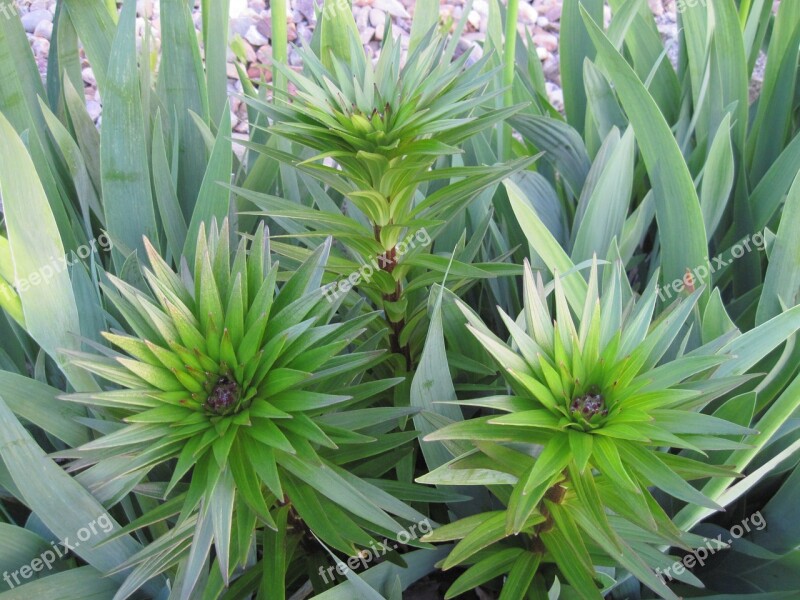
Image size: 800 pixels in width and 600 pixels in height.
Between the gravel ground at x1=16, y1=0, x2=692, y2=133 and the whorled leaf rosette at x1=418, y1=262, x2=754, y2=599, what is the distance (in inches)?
65.2

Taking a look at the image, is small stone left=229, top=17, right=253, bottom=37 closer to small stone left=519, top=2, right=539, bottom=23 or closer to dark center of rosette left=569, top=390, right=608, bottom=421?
small stone left=519, top=2, right=539, bottom=23

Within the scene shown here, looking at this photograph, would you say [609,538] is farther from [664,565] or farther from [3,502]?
[3,502]

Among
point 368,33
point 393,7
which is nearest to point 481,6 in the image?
point 393,7

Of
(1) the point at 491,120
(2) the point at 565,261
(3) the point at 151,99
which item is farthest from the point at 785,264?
(3) the point at 151,99

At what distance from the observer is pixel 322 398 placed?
1.45 feet

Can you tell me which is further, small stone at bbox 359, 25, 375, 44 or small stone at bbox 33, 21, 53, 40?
small stone at bbox 359, 25, 375, 44

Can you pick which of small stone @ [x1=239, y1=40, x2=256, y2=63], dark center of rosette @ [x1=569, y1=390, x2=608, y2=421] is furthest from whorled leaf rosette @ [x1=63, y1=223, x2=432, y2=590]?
small stone @ [x1=239, y1=40, x2=256, y2=63]

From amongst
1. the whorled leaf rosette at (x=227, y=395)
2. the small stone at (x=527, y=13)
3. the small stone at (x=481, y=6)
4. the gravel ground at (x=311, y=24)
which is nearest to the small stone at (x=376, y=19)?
the gravel ground at (x=311, y=24)

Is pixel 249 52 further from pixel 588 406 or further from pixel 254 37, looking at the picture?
pixel 588 406

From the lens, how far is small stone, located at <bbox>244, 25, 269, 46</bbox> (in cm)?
221

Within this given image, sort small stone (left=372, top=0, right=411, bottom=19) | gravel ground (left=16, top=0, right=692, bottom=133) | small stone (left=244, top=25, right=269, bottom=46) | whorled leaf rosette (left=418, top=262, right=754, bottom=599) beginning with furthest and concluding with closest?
1. small stone (left=372, top=0, right=411, bottom=19)
2. small stone (left=244, top=25, right=269, bottom=46)
3. gravel ground (left=16, top=0, right=692, bottom=133)
4. whorled leaf rosette (left=418, top=262, right=754, bottom=599)

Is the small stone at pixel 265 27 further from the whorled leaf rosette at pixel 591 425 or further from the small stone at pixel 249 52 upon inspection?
the whorled leaf rosette at pixel 591 425

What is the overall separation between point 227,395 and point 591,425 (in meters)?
0.23

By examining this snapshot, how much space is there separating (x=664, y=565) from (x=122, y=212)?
0.61m
